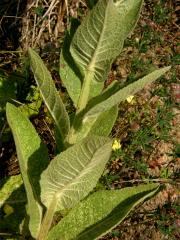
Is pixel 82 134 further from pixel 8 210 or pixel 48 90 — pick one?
pixel 8 210

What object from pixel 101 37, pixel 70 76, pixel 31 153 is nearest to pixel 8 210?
pixel 31 153

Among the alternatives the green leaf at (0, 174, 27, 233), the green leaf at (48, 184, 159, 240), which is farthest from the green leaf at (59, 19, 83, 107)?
the green leaf at (0, 174, 27, 233)

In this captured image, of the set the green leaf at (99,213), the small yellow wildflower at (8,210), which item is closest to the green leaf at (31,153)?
the green leaf at (99,213)

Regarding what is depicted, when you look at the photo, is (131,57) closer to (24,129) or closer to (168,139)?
(168,139)

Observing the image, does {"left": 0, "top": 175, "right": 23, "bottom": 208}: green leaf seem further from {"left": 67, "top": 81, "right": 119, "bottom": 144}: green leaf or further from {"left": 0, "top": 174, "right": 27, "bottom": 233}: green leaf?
→ {"left": 67, "top": 81, "right": 119, "bottom": 144}: green leaf

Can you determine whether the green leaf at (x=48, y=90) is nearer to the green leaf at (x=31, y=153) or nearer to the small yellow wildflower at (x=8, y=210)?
the green leaf at (x=31, y=153)
